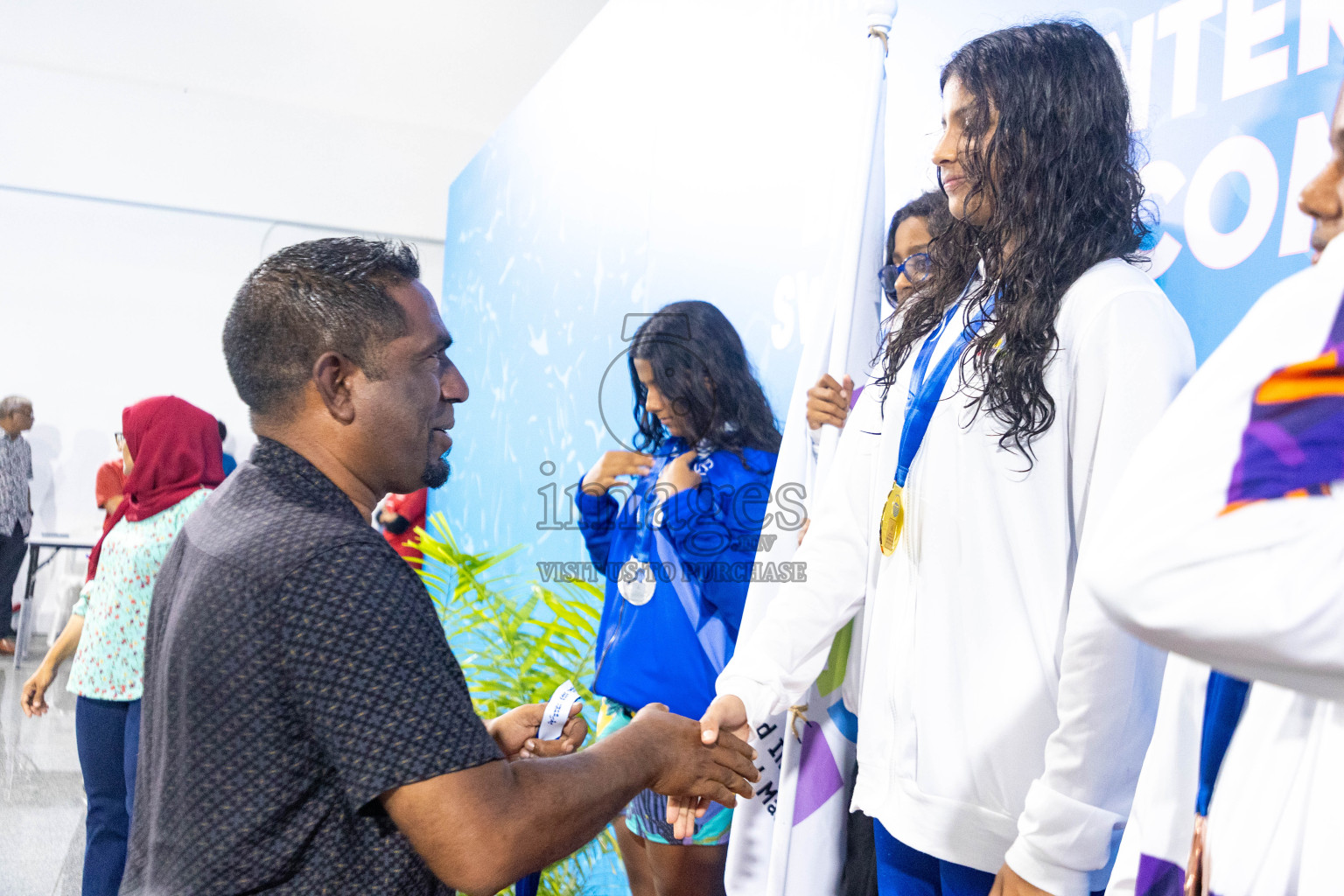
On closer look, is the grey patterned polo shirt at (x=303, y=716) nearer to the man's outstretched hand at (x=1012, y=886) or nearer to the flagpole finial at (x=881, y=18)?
the man's outstretched hand at (x=1012, y=886)

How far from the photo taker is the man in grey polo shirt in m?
7.48

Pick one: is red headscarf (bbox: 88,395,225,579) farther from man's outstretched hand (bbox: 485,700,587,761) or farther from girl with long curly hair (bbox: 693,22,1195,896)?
girl with long curly hair (bbox: 693,22,1195,896)

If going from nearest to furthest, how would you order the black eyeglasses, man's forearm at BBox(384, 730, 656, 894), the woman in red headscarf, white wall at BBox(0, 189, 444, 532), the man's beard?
man's forearm at BBox(384, 730, 656, 894)
the man's beard
the black eyeglasses
the woman in red headscarf
white wall at BBox(0, 189, 444, 532)

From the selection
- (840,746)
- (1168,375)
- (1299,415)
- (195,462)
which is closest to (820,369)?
(840,746)

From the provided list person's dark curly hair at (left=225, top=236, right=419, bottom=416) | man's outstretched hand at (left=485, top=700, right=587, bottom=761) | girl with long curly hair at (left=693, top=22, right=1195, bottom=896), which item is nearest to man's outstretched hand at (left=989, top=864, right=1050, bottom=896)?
girl with long curly hair at (left=693, top=22, right=1195, bottom=896)

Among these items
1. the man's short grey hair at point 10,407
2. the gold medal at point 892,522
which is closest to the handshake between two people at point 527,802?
the gold medal at point 892,522

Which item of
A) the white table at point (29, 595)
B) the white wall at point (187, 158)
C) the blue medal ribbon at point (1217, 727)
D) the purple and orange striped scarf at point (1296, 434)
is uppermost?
the white wall at point (187, 158)

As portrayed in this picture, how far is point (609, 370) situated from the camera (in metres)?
3.79

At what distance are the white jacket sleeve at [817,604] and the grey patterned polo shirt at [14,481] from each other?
25.1ft

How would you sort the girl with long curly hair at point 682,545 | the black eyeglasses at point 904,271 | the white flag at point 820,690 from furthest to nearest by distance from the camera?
the girl with long curly hair at point 682,545 < the black eyeglasses at point 904,271 < the white flag at point 820,690

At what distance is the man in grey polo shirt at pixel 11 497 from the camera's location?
7.48m

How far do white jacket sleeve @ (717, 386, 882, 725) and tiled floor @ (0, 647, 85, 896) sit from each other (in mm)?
3050

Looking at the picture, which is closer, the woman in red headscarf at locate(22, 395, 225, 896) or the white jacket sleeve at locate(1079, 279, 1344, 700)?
the white jacket sleeve at locate(1079, 279, 1344, 700)

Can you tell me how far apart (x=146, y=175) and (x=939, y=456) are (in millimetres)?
9503
